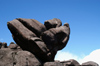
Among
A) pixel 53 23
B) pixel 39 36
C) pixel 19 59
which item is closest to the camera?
pixel 19 59

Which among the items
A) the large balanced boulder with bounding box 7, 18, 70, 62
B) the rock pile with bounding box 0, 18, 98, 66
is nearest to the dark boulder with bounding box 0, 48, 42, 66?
the rock pile with bounding box 0, 18, 98, 66

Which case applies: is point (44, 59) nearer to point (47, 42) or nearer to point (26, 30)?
point (47, 42)

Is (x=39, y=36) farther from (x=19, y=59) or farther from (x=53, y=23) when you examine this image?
(x=19, y=59)

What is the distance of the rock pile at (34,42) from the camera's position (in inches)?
250

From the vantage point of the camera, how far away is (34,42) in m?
6.39

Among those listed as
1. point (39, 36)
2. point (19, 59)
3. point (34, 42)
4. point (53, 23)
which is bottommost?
point (19, 59)

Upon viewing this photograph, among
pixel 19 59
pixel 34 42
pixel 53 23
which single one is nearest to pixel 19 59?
pixel 19 59

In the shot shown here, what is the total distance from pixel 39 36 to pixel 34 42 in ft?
2.76

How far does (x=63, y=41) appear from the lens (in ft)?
24.2

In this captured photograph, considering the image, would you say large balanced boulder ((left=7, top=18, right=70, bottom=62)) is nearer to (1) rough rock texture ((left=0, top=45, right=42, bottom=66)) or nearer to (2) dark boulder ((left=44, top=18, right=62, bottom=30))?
(2) dark boulder ((left=44, top=18, right=62, bottom=30))

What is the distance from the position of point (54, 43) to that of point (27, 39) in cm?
133

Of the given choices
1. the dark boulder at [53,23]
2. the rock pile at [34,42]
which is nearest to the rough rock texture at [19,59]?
the rock pile at [34,42]

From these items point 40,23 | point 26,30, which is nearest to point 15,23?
point 26,30

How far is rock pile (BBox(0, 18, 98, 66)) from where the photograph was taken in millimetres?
6355
